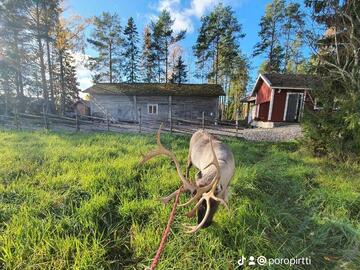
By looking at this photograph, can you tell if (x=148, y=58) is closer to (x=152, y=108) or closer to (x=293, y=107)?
(x=152, y=108)

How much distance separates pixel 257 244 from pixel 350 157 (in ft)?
17.3

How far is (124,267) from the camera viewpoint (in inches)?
82.5

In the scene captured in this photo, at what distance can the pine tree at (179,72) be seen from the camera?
27.0 metres

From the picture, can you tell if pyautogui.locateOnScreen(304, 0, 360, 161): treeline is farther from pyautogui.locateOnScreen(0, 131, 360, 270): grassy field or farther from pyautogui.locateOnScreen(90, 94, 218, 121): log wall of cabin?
Result: pyautogui.locateOnScreen(90, 94, 218, 121): log wall of cabin

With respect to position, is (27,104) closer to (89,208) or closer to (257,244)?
(89,208)

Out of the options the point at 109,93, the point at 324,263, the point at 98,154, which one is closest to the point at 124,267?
the point at 324,263

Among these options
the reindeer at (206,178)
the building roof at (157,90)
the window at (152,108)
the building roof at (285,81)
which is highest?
the building roof at (285,81)

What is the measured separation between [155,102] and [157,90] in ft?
3.85

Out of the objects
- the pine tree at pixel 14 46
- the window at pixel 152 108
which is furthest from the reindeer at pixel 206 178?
the pine tree at pixel 14 46

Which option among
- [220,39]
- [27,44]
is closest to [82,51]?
[27,44]

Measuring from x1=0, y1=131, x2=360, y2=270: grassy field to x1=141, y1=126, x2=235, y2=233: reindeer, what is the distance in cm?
41

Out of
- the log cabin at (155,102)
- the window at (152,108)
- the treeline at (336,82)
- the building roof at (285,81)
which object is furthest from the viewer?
the window at (152,108)

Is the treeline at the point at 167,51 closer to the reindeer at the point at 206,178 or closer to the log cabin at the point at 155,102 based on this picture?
the log cabin at the point at 155,102

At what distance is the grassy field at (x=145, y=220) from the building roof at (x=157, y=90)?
53.8 feet
